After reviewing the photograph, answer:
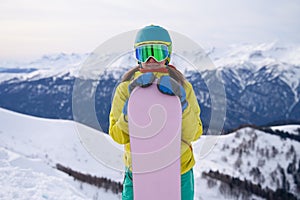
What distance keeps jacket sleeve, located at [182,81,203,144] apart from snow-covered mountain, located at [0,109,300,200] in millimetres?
721

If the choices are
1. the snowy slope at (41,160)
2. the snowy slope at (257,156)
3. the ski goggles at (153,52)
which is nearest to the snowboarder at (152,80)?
the ski goggles at (153,52)

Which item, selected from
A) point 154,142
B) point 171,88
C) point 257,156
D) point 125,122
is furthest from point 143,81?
point 257,156

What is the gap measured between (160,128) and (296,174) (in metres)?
133

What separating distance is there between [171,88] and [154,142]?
53cm

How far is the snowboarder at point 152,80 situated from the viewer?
3.16m

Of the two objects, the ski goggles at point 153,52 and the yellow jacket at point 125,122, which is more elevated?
the ski goggles at point 153,52

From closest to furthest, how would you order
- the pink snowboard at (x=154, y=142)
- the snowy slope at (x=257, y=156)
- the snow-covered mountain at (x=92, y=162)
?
the pink snowboard at (x=154, y=142), the snow-covered mountain at (x=92, y=162), the snowy slope at (x=257, y=156)

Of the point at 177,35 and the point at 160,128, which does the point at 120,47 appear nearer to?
the point at 177,35

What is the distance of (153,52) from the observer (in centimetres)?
326

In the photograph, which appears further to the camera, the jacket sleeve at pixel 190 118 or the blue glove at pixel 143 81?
the jacket sleeve at pixel 190 118

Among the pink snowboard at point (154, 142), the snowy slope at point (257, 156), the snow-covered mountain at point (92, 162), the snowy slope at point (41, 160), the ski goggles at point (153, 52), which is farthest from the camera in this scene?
the snowy slope at point (257, 156)

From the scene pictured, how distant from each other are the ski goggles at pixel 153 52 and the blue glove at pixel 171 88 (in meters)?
0.24

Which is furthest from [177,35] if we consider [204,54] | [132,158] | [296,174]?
[296,174]

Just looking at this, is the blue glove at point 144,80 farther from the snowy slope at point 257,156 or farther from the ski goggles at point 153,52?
the snowy slope at point 257,156
